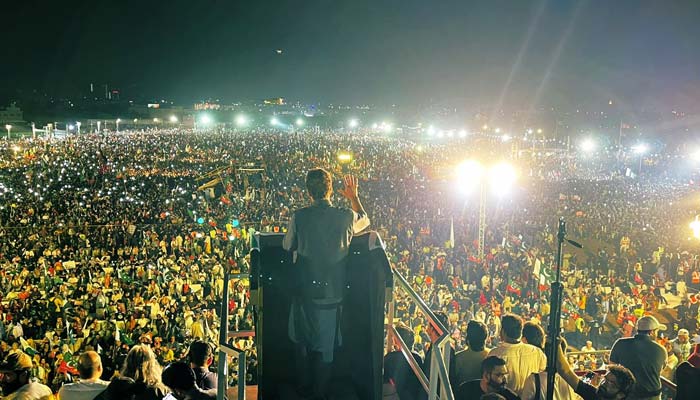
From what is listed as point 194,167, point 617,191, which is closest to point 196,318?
point 194,167

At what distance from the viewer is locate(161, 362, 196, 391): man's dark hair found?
3123 mm

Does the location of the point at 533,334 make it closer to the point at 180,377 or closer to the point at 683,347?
the point at 180,377

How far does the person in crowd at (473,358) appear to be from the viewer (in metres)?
3.87

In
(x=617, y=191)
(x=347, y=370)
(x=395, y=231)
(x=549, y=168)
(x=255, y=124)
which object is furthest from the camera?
(x=255, y=124)

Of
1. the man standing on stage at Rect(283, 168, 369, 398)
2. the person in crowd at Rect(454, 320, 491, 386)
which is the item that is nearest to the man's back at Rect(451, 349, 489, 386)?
the person in crowd at Rect(454, 320, 491, 386)

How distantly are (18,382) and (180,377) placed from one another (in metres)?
1.02

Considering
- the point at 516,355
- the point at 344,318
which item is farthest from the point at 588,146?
the point at 344,318

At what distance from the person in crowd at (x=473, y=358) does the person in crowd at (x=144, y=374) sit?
6.85 feet

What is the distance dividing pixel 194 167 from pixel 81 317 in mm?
20093

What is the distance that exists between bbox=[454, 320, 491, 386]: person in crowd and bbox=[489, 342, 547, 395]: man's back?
19 cm

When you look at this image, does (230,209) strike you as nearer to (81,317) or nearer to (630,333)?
(81,317)

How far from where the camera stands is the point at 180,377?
123 inches

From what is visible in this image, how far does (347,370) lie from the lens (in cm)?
310

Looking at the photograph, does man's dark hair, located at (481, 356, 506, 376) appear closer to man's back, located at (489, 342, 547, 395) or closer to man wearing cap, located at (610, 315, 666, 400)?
man's back, located at (489, 342, 547, 395)
